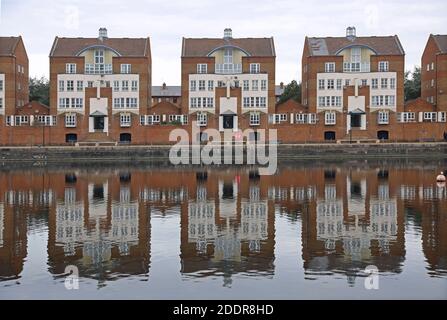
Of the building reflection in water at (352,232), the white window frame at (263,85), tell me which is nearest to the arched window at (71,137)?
the white window frame at (263,85)

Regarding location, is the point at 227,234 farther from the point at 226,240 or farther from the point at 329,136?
the point at 329,136

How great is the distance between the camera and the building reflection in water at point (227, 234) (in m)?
16.8

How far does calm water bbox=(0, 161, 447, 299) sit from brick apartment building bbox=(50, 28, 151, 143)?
41.1 m

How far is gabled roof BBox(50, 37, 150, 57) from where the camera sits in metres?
81.7

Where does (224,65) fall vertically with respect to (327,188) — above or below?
above

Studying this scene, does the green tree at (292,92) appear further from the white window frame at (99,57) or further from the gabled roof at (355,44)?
the white window frame at (99,57)

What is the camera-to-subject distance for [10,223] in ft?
81.4

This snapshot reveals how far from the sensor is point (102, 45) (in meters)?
81.6

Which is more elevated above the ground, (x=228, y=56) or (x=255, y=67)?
(x=228, y=56)

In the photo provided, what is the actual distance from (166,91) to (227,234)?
97.6 metres

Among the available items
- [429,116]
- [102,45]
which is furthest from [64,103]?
[429,116]
